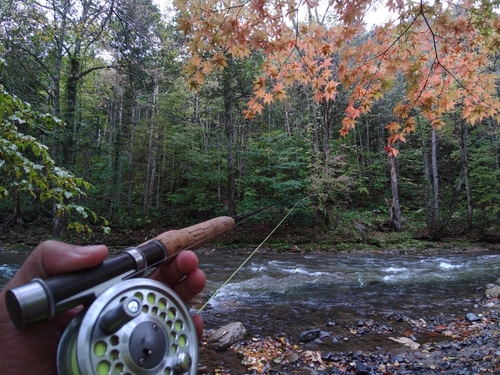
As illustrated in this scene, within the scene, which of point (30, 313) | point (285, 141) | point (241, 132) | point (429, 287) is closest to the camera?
point (30, 313)

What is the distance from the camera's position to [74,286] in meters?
0.91

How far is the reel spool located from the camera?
83cm

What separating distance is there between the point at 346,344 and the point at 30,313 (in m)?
4.77

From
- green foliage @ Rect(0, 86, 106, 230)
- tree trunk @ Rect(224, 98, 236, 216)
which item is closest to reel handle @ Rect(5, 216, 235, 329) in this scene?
green foliage @ Rect(0, 86, 106, 230)

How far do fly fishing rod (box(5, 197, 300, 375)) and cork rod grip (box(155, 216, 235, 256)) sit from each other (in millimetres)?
334

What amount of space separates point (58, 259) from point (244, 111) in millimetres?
3896

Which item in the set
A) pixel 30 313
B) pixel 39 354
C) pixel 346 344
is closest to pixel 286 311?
pixel 346 344

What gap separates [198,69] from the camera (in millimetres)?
3525

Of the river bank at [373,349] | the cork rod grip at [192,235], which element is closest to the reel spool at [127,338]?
the cork rod grip at [192,235]

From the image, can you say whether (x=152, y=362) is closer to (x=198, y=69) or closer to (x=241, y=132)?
(x=198, y=69)

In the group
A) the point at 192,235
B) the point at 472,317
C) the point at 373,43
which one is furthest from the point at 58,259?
the point at 472,317

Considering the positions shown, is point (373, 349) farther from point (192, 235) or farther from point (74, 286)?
point (74, 286)

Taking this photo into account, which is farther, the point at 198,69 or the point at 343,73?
the point at 343,73

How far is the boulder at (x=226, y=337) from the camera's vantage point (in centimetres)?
449
